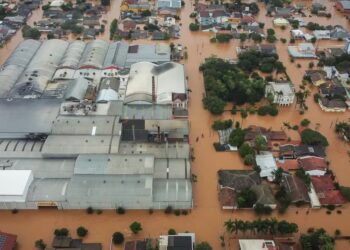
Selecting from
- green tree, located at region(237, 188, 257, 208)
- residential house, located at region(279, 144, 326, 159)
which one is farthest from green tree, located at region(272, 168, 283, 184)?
green tree, located at region(237, 188, 257, 208)

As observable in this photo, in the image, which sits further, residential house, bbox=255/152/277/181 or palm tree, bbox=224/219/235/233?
residential house, bbox=255/152/277/181

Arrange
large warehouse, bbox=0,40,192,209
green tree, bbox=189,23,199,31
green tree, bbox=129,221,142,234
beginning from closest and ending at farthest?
1. green tree, bbox=129,221,142,234
2. large warehouse, bbox=0,40,192,209
3. green tree, bbox=189,23,199,31

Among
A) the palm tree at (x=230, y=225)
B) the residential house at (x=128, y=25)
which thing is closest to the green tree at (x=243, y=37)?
the residential house at (x=128, y=25)

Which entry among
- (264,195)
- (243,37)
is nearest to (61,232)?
(264,195)

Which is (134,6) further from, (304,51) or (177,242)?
(177,242)

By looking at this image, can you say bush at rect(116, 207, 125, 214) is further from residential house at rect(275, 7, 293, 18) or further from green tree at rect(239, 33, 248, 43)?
residential house at rect(275, 7, 293, 18)

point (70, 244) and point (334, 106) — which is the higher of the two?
point (334, 106)

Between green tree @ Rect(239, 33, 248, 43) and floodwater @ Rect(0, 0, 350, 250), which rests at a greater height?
green tree @ Rect(239, 33, 248, 43)
